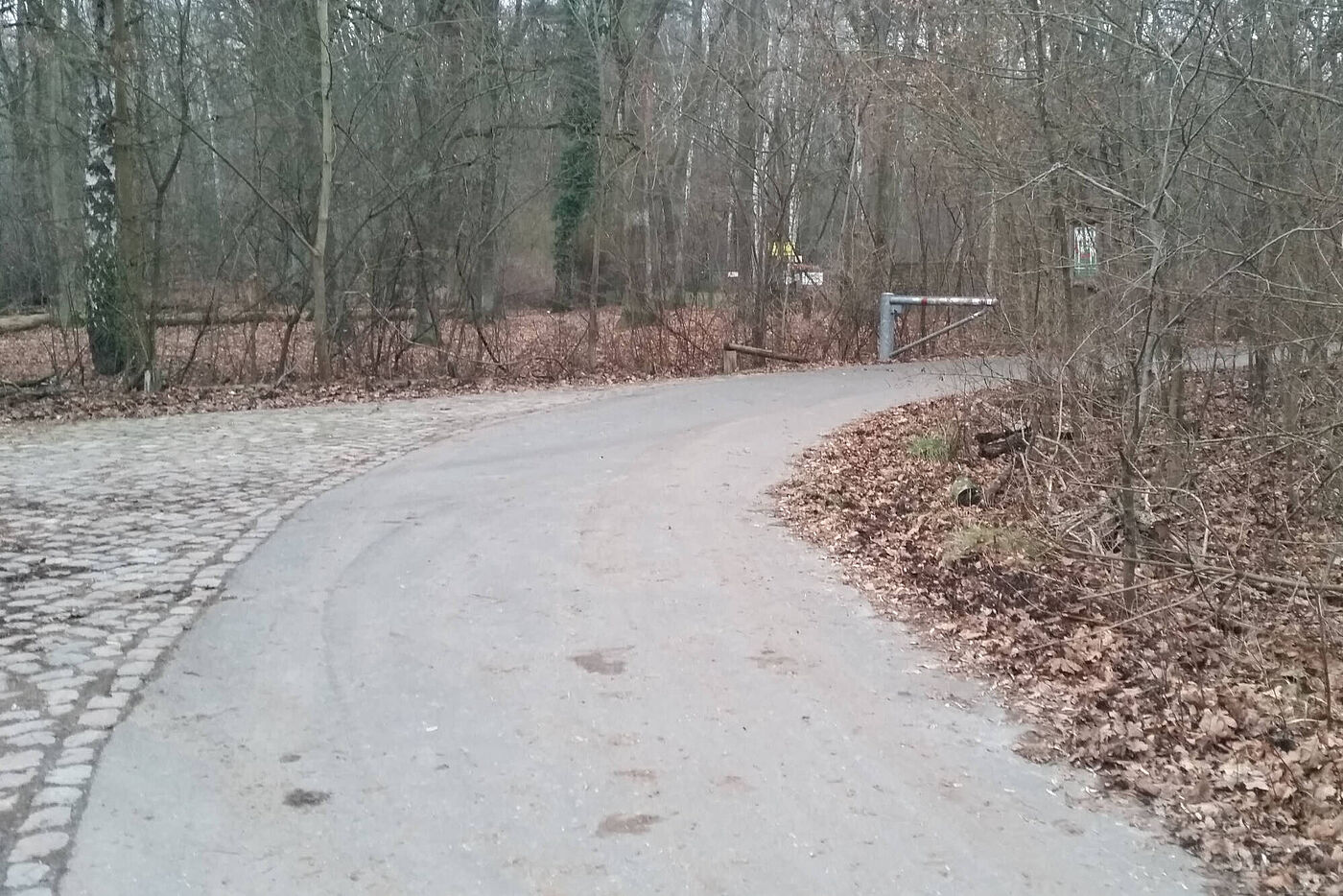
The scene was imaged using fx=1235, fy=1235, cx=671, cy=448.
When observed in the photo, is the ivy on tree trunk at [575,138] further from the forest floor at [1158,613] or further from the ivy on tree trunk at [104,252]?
the forest floor at [1158,613]

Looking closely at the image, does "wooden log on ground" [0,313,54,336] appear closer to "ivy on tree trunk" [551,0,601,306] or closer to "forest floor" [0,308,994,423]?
"forest floor" [0,308,994,423]

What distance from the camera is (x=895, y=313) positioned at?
23.2 meters

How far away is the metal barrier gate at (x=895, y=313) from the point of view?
2240 cm

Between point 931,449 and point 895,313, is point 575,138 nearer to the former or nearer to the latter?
point 895,313

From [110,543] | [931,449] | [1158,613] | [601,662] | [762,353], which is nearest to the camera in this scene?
[601,662]

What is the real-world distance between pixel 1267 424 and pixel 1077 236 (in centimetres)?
270

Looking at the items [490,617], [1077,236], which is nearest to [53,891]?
[490,617]

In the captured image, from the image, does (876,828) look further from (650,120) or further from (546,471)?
(650,120)

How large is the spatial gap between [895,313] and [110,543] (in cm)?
1678

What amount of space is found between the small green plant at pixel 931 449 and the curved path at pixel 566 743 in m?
4.13

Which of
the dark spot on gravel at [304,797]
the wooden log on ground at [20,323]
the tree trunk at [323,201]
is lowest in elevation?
the dark spot on gravel at [304,797]

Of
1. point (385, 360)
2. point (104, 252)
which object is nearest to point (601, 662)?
point (385, 360)

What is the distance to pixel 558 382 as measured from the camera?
20016 mm

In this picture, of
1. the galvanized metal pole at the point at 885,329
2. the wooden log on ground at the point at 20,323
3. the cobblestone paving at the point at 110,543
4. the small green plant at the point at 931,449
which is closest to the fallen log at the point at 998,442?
the small green plant at the point at 931,449
